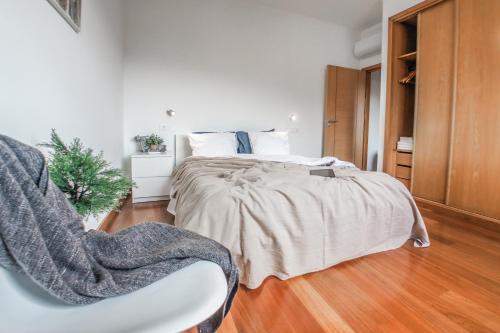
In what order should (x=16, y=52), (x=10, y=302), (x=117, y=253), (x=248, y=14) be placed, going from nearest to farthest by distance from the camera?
(x=10, y=302)
(x=117, y=253)
(x=16, y=52)
(x=248, y=14)

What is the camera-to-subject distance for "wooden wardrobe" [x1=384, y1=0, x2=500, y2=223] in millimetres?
2168

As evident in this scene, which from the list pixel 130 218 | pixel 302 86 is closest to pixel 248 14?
pixel 302 86

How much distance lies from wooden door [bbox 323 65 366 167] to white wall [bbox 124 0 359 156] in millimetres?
162

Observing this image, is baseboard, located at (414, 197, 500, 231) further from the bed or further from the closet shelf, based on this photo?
the closet shelf

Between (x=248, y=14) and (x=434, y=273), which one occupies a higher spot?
(x=248, y=14)

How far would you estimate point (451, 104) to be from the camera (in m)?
2.45

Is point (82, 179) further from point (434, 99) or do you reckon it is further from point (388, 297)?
point (434, 99)

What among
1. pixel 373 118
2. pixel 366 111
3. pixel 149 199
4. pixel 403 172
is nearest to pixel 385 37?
pixel 366 111

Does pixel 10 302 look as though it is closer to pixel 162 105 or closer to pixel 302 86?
pixel 162 105

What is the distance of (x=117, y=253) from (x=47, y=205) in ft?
0.72

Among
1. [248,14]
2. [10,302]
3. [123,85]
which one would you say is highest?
[248,14]

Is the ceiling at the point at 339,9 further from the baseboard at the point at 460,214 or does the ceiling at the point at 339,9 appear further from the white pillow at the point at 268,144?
the baseboard at the point at 460,214

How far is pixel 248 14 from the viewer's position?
368 centimetres

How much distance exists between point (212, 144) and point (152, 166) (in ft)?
2.51
